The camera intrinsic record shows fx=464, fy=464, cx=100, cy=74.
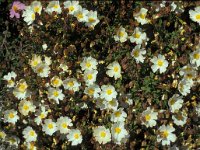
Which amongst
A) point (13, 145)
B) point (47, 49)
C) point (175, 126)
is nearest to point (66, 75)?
point (47, 49)

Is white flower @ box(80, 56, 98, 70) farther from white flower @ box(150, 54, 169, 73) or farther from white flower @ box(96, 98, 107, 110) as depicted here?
white flower @ box(150, 54, 169, 73)

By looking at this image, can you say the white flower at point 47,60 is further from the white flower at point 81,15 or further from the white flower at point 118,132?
the white flower at point 118,132

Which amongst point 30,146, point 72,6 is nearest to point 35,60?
point 72,6

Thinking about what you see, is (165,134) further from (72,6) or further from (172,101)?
(72,6)

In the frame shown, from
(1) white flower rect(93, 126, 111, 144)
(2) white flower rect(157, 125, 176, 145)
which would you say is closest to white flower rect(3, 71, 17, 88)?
(1) white flower rect(93, 126, 111, 144)

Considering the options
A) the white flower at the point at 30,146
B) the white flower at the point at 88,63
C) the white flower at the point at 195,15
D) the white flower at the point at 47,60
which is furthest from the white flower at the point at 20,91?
the white flower at the point at 195,15

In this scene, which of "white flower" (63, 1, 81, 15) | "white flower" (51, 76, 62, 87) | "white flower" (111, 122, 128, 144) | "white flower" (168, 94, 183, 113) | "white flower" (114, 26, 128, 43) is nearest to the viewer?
"white flower" (111, 122, 128, 144)
